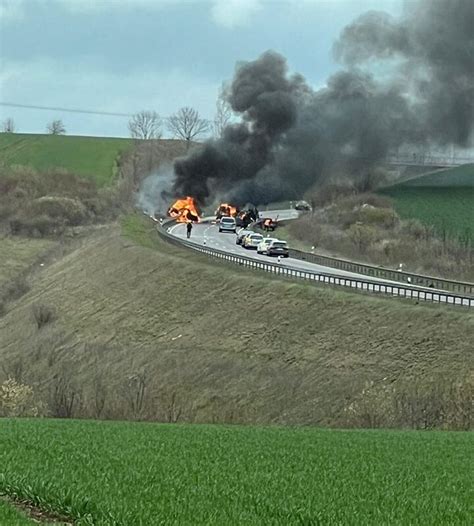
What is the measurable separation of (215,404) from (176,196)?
2852cm

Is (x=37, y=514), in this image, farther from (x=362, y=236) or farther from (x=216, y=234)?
(x=216, y=234)

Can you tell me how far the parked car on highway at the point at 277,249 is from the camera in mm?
71438

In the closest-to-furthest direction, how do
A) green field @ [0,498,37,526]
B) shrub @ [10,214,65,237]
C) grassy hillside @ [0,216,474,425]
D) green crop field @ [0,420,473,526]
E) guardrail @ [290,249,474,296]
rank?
green field @ [0,498,37,526] < green crop field @ [0,420,473,526] < grassy hillside @ [0,216,474,425] < guardrail @ [290,249,474,296] < shrub @ [10,214,65,237]

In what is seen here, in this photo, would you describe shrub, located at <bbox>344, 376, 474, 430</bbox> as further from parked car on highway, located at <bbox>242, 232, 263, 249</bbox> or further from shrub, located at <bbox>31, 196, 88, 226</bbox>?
shrub, located at <bbox>31, 196, 88, 226</bbox>

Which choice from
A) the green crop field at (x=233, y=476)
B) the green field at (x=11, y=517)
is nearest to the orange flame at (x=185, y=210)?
the green crop field at (x=233, y=476)

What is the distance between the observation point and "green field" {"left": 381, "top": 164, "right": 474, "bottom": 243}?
79.8 metres

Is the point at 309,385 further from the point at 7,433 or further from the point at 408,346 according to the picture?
the point at 7,433

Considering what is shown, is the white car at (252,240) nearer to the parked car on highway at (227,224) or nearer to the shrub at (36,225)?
the parked car on highway at (227,224)

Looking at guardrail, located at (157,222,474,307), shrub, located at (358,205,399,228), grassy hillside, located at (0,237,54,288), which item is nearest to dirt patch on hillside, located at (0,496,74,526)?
guardrail, located at (157,222,474,307)

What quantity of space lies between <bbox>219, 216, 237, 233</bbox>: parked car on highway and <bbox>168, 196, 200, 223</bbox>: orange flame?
4580 mm

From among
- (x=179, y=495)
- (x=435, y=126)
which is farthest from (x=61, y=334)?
(x=179, y=495)

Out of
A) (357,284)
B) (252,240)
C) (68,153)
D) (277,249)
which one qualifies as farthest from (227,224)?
(68,153)

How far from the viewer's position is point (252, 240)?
76.4 metres

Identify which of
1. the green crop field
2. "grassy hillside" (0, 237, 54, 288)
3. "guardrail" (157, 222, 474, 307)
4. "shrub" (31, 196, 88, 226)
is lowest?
"grassy hillside" (0, 237, 54, 288)
